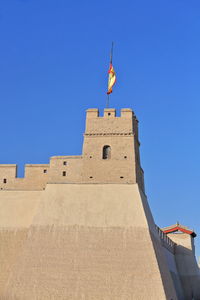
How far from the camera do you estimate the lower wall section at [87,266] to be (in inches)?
1008

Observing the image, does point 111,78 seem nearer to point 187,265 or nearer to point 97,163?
point 97,163

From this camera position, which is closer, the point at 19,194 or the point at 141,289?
the point at 141,289

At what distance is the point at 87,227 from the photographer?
28.7m

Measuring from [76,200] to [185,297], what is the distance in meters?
20.9

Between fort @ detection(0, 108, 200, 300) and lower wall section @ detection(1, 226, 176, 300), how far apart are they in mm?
61

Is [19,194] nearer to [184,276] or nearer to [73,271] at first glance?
[73,271]

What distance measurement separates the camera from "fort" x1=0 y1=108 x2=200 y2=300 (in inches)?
1024

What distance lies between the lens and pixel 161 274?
26.4 m

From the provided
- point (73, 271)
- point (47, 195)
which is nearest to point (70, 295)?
point (73, 271)

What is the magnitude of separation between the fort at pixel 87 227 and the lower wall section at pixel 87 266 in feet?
0.20

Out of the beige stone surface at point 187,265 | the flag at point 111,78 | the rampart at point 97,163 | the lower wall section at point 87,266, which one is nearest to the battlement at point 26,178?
the rampart at point 97,163

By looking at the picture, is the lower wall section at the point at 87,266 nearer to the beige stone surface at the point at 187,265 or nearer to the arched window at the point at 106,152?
the arched window at the point at 106,152

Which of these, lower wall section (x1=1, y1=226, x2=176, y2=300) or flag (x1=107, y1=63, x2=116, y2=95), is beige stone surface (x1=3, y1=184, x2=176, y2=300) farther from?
flag (x1=107, y1=63, x2=116, y2=95)

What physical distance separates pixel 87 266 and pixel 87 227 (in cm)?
296
